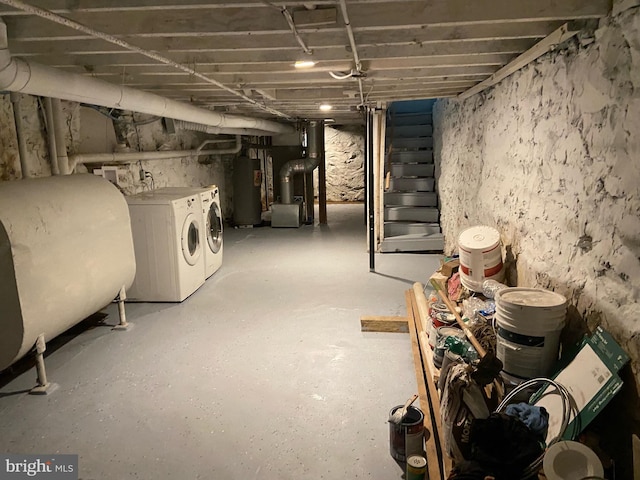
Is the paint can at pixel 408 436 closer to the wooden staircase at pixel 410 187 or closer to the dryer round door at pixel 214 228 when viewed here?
the dryer round door at pixel 214 228

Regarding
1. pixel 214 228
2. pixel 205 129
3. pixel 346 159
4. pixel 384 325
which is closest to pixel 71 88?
pixel 214 228

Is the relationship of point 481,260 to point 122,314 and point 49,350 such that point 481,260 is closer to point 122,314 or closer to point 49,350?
point 122,314

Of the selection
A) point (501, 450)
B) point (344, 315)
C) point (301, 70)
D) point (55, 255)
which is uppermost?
point (301, 70)

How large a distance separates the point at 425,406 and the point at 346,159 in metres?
9.52

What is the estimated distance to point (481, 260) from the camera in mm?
3064

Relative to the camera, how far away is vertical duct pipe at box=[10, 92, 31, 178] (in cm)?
331

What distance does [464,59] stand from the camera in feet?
10.0

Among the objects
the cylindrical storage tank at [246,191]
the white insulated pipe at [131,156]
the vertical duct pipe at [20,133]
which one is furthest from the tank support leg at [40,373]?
the cylindrical storage tank at [246,191]

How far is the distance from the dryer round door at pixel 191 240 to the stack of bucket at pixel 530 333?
298 centimetres

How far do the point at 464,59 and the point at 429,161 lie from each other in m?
4.12

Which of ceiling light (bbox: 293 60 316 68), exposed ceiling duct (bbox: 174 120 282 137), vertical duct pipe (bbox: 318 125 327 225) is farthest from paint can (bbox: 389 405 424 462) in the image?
vertical duct pipe (bbox: 318 125 327 225)

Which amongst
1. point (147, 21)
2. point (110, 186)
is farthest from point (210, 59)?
point (110, 186)

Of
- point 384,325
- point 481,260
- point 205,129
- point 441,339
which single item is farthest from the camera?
point 205,129

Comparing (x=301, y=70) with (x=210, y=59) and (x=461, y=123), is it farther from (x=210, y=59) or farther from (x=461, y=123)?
(x=461, y=123)
